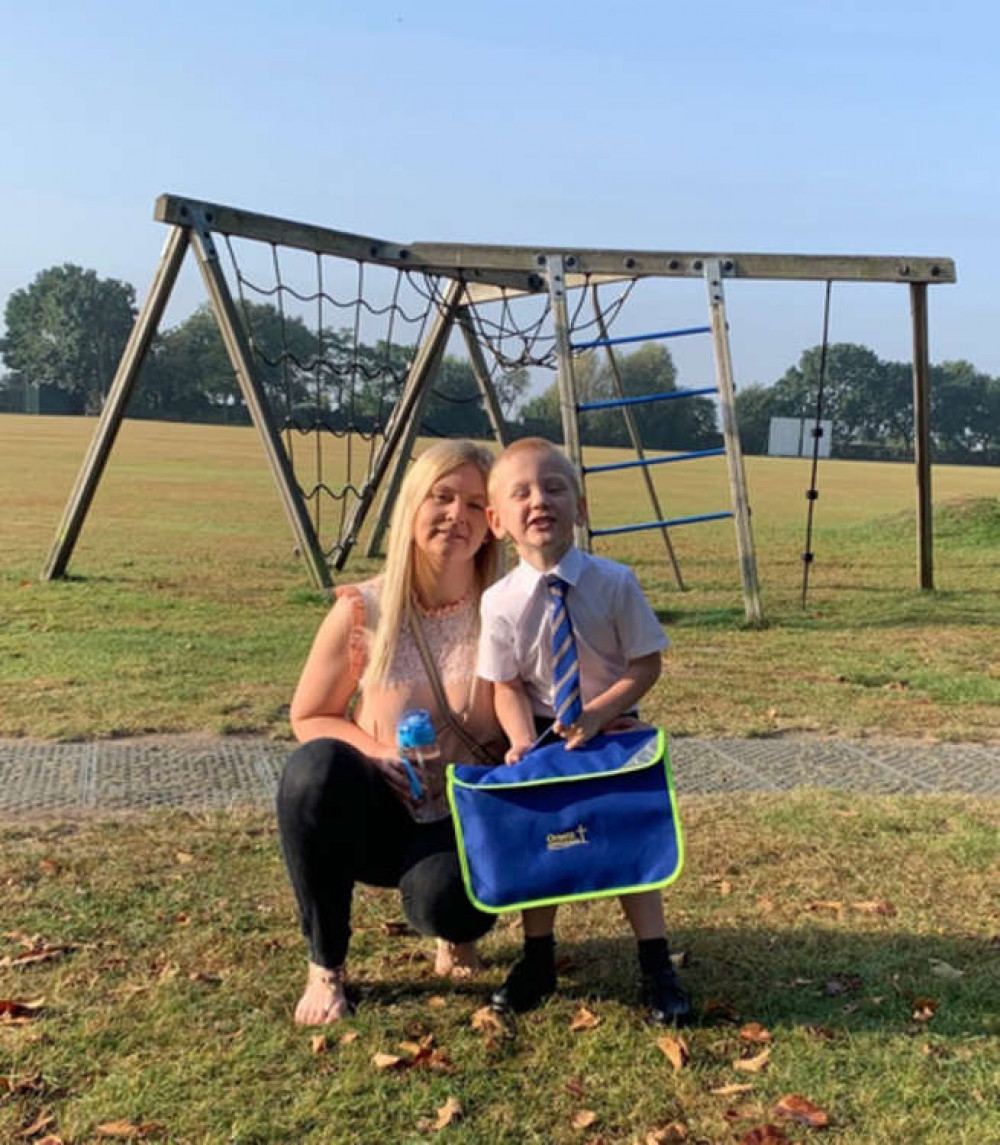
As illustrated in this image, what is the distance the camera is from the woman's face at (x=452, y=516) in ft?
9.60

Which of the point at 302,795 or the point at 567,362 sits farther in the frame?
the point at 567,362

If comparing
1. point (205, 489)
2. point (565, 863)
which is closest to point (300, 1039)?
point (565, 863)

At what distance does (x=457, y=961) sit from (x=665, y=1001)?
1.84 ft

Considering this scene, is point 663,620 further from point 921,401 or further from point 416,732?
point 416,732

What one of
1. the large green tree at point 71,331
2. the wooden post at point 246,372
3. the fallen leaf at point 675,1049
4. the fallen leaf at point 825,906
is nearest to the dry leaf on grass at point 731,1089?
the fallen leaf at point 675,1049

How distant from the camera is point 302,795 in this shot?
109 inches

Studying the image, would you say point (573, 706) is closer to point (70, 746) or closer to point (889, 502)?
point (70, 746)

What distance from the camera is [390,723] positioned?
9.73 feet

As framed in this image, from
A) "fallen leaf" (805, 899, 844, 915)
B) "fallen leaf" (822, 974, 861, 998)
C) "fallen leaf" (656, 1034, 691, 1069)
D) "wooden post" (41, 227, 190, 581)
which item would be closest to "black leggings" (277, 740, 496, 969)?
"fallen leaf" (656, 1034, 691, 1069)

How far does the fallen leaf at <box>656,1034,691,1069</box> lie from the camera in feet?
8.71

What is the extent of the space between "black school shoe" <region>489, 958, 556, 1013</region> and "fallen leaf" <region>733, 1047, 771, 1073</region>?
478mm

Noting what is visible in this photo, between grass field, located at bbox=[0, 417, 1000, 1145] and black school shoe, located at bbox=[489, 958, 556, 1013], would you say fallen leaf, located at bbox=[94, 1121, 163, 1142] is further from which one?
black school shoe, located at bbox=[489, 958, 556, 1013]

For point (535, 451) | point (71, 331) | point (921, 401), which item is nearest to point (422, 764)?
point (535, 451)

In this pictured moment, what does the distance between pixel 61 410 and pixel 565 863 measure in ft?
255
